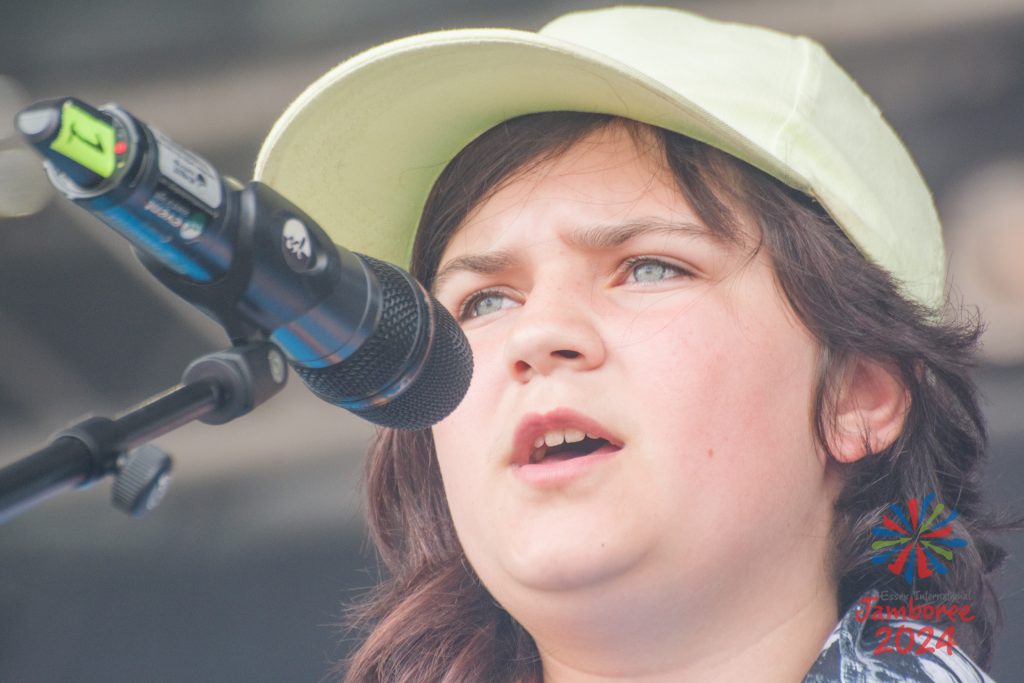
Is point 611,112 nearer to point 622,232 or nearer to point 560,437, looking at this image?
point 622,232

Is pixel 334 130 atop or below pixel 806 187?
below

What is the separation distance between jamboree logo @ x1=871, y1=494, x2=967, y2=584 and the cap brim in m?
0.48

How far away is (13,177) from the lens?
2.50 meters

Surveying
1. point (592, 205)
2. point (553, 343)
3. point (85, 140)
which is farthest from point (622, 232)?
point (85, 140)

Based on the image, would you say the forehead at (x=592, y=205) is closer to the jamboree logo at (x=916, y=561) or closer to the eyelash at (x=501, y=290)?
the eyelash at (x=501, y=290)

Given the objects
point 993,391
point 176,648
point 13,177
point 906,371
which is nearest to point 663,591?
point 906,371

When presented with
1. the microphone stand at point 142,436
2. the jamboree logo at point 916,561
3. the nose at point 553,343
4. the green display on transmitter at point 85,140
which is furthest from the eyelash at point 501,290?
the green display on transmitter at point 85,140

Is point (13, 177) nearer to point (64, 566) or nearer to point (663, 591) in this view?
point (64, 566)

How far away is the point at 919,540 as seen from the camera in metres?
1.65

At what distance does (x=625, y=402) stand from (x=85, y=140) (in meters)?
0.76

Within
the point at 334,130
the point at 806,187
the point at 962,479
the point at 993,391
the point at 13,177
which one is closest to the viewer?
the point at 806,187

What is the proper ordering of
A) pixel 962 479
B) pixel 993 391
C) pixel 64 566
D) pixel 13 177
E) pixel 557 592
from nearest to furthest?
1. pixel 557 592
2. pixel 962 479
3. pixel 993 391
4. pixel 13 177
5. pixel 64 566

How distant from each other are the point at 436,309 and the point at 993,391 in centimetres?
150

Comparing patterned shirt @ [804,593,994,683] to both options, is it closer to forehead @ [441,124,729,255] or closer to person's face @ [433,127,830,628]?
person's face @ [433,127,830,628]
